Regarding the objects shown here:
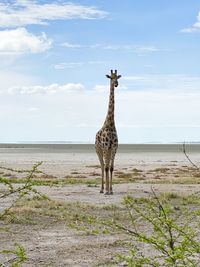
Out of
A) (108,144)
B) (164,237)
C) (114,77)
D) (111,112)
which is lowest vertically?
(164,237)

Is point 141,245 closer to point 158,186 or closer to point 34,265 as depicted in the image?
point 34,265

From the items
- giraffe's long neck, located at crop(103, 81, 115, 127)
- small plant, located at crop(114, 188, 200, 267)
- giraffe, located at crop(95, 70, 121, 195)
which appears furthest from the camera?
giraffe's long neck, located at crop(103, 81, 115, 127)

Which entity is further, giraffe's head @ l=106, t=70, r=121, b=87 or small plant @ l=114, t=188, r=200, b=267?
giraffe's head @ l=106, t=70, r=121, b=87

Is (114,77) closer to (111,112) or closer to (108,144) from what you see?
(111,112)

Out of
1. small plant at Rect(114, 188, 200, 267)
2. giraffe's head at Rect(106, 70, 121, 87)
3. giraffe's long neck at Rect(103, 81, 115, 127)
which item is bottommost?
small plant at Rect(114, 188, 200, 267)

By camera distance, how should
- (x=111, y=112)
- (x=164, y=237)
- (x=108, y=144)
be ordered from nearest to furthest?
(x=164, y=237), (x=108, y=144), (x=111, y=112)

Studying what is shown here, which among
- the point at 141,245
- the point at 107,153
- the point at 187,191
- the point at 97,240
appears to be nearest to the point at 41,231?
the point at 97,240

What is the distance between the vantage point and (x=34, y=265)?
10492 mm

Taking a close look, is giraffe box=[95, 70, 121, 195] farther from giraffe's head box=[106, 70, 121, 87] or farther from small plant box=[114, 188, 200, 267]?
small plant box=[114, 188, 200, 267]

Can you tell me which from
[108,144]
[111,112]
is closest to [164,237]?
[108,144]

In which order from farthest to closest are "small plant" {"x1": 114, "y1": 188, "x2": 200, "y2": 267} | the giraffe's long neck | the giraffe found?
the giraffe's long neck → the giraffe → "small plant" {"x1": 114, "y1": 188, "x2": 200, "y2": 267}

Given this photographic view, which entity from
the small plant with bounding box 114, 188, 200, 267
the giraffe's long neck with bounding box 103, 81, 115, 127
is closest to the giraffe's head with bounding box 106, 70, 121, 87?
the giraffe's long neck with bounding box 103, 81, 115, 127

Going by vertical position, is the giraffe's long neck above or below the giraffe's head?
below

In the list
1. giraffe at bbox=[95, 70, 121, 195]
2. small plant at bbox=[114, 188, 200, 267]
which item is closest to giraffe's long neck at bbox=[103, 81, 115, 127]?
giraffe at bbox=[95, 70, 121, 195]
